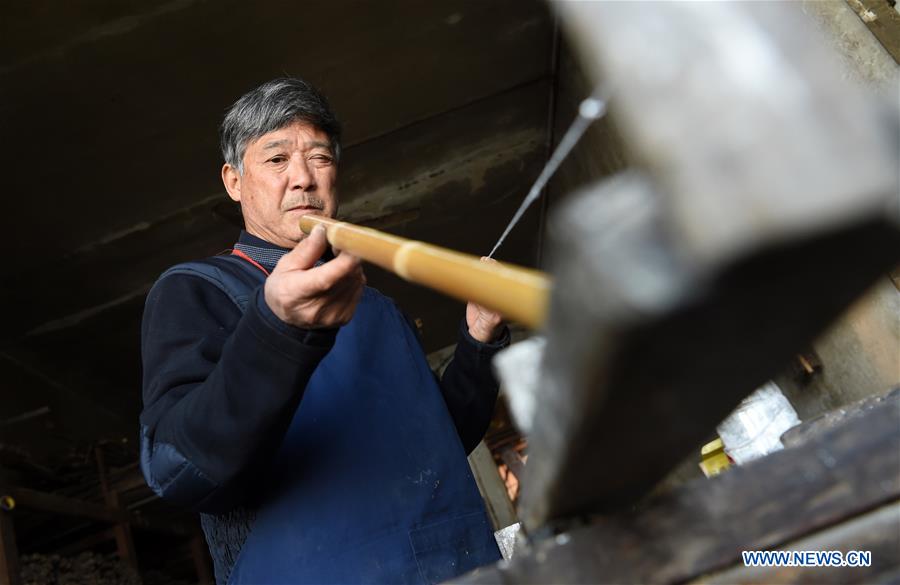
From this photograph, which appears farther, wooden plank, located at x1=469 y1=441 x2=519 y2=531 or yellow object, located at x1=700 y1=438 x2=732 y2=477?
wooden plank, located at x1=469 y1=441 x2=519 y2=531

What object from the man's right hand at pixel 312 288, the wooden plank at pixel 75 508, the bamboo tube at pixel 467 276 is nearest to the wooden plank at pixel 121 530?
the wooden plank at pixel 75 508

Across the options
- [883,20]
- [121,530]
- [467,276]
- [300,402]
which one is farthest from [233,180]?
[121,530]

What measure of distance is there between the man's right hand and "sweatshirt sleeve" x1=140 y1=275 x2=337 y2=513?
0.03 m

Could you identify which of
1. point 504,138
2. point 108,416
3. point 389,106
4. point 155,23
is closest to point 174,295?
point 155,23

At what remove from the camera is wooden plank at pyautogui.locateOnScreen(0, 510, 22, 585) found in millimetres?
3311

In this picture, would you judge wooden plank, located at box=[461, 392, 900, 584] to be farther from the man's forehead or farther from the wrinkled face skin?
the man's forehead

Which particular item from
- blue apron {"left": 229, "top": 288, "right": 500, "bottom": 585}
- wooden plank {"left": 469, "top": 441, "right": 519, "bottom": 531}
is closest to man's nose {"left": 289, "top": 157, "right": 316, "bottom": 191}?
blue apron {"left": 229, "top": 288, "right": 500, "bottom": 585}

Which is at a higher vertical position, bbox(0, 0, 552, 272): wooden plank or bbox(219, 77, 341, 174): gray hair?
bbox(219, 77, 341, 174): gray hair

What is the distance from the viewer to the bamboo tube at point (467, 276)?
2.64 feet

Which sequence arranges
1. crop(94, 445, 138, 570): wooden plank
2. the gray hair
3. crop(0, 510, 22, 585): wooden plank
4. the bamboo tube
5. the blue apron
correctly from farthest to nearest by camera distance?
1. crop(94, 445, 138, 570): wooden plank
2. crop(0, 510, 22, 585): wooden plank
3. the gray hair
4. the blue apron
5. the bamboo tube

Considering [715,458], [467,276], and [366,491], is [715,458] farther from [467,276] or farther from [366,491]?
[467,276]

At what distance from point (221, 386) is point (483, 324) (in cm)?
105

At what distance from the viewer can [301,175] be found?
2340 millimetres

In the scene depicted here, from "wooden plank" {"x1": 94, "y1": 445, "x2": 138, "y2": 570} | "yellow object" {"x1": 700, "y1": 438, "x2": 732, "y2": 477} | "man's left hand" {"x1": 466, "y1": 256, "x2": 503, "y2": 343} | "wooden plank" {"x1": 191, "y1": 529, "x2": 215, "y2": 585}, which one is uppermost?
"man's left hand" {"x1": 466, "y1": 256, "x2": 503, "y2": 343}
